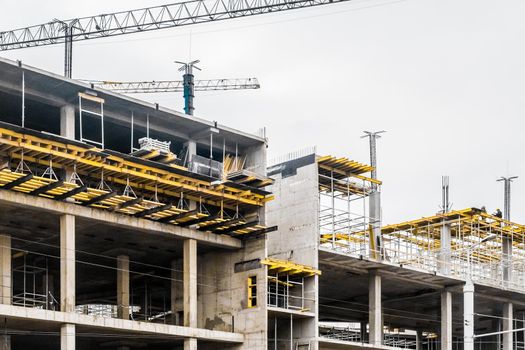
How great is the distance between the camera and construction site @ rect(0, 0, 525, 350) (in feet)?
175

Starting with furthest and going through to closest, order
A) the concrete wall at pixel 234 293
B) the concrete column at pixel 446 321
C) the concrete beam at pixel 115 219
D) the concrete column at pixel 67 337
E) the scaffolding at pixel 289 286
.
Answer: the concrete column at pixel 446 321 < the scaffolding at pixel 289 286 < the concrete wall at pixel 234 293 < the concrete column at pixel 67 337 < the concrete beam at pixel 115 219

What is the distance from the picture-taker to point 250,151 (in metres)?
65.4

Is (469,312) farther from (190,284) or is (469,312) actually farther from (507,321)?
(507,321)

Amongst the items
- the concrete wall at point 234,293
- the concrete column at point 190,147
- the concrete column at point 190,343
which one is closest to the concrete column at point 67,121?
the concrete column at point 190,147

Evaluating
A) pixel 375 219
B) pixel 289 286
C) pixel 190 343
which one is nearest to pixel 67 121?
pixel 190 343

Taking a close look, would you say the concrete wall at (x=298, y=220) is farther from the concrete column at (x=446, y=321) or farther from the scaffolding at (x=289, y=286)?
the concrete column at (x=446, y=321)

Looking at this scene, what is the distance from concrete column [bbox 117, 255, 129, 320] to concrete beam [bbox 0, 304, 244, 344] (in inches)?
176

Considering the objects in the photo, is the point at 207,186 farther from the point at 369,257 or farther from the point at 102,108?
the point at 369,257

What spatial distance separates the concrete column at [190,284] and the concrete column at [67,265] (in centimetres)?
818

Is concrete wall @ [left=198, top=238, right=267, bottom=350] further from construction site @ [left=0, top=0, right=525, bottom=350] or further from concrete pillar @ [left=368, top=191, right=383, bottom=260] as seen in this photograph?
concrete pillar @ [left=368, top=191, right=383, bottom=260]

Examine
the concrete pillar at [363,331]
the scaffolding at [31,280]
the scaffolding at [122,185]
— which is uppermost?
the scaffolding at [122,185]

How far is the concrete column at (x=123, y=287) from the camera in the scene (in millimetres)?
61938

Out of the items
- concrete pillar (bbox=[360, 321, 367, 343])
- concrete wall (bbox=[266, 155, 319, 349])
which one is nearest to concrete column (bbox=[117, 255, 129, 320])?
concrete wall (bbox=[266, 155, 319, 349])

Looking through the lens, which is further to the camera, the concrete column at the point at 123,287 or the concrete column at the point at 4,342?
the concrete column at the point at 123,287
